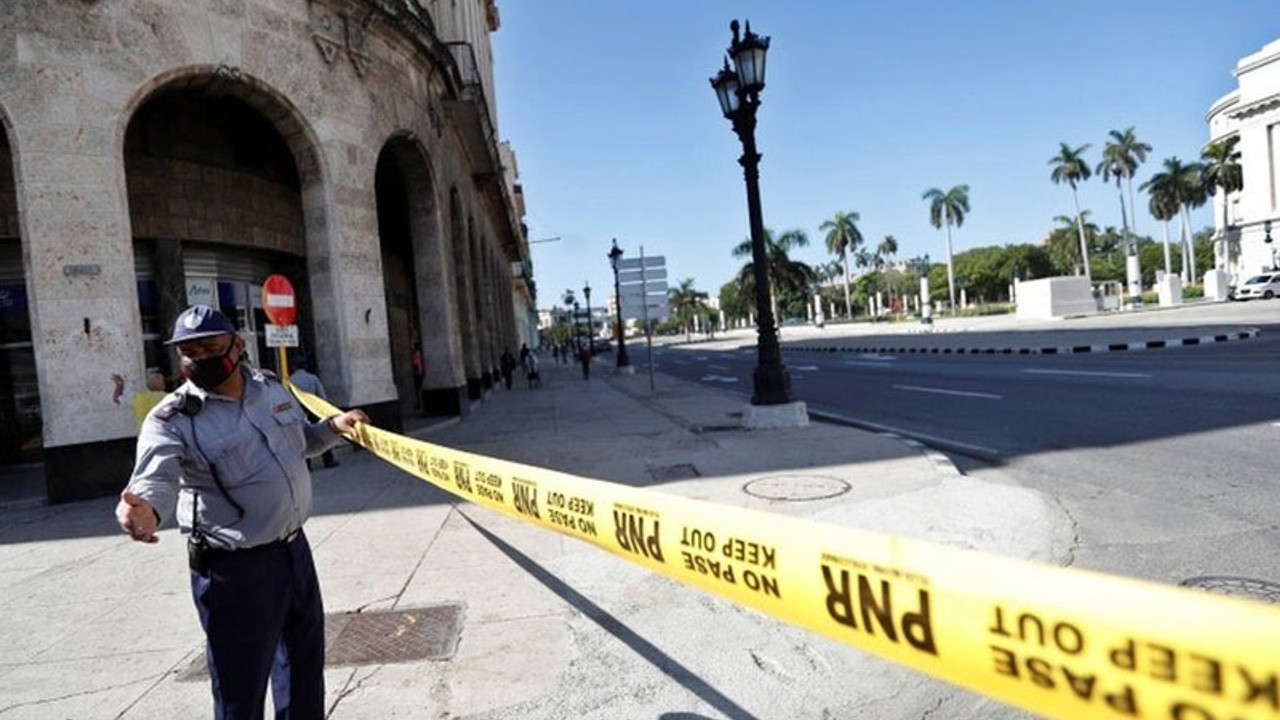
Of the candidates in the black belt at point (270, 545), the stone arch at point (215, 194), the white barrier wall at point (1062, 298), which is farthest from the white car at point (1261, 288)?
the black belt at point (270, 545)

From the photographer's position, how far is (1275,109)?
63.2 meters

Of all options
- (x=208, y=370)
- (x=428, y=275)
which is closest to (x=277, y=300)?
(x=428, y=275)

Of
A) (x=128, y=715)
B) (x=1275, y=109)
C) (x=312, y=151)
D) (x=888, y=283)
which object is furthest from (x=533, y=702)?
(x=888, y=283)

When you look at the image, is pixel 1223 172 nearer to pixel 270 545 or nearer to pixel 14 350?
pixel 14 350

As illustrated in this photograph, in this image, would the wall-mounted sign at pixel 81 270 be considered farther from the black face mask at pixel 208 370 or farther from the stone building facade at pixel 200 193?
the black face mask at pixel 208 370

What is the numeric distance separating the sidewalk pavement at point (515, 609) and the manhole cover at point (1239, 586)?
0.81 meters

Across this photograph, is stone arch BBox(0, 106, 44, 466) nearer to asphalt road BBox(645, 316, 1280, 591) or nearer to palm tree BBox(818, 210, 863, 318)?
asphalt road BBox(645, 316, 1280, 591)

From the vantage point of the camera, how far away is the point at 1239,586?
4.19m

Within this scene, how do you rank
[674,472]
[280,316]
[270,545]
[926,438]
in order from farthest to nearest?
[926,438], [280,316], [674,472], [270,545]

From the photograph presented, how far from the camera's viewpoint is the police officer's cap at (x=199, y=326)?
268 cm

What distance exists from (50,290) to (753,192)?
32.4 feet

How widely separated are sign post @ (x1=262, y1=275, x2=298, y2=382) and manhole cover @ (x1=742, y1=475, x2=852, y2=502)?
5.91 metres

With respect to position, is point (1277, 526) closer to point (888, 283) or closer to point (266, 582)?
point (266, 582)

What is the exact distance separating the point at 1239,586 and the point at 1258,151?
8203 centimetres
